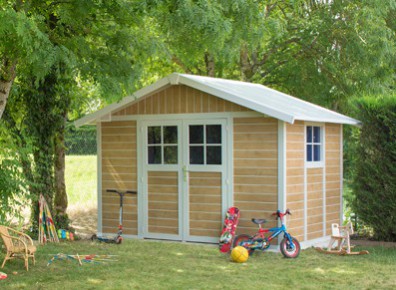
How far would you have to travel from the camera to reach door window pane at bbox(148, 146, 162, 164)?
11.4 meters

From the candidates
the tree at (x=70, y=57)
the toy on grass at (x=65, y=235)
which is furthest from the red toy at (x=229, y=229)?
the toy on grass at (x=65, y=235)

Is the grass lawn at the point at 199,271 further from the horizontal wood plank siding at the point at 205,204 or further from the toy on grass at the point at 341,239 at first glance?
the horizontal wood plank siding at the point at 205,204

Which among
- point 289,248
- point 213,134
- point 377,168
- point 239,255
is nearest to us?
point 239,255

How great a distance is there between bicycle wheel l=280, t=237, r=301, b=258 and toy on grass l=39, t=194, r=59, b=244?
→ 12.7ft

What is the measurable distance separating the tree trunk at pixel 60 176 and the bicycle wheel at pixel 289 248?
169 inches

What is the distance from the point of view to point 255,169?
34.4 ft

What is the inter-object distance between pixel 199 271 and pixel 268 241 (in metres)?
1.62

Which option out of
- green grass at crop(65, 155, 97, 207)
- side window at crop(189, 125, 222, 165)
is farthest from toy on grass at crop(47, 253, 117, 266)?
green grass at crop(65, 155, 97, 207)

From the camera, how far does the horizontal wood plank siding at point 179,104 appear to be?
35.6ft

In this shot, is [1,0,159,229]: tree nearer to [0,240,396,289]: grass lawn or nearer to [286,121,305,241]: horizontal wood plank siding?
[0,240,396,289]: grass lawn

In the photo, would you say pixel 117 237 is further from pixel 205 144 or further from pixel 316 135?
pixel 316 135

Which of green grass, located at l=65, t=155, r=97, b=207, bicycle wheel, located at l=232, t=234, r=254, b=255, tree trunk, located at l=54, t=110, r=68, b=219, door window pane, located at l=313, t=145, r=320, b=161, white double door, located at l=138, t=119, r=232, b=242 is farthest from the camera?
green grass, located at l=65, t=155, r=97, b=207

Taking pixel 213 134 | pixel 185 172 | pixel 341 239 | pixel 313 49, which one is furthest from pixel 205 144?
pixel 313 49

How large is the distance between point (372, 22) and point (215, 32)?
5442 millimetres
